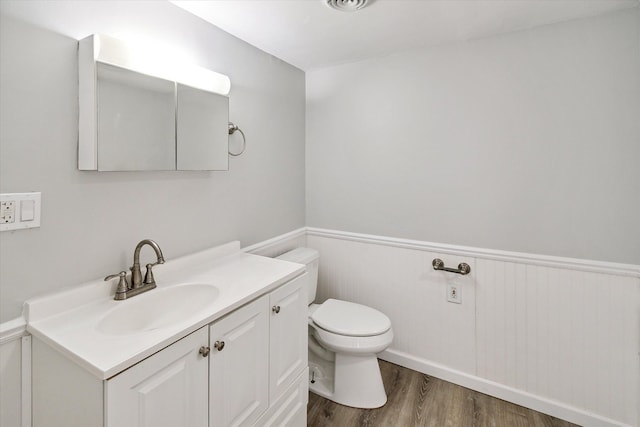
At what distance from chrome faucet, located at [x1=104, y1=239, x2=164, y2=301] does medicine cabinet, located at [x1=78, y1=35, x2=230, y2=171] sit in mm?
332

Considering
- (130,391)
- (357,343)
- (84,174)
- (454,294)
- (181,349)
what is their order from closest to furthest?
(130,391)
(181,349)
(84,174)
(357,343)
(454,294)

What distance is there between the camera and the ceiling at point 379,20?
1.60 metres

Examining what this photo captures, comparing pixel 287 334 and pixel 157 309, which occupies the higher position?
pixel 157 309

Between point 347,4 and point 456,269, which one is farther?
point 456,269

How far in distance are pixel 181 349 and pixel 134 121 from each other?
35.3 inches

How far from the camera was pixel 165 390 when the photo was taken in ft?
3.34

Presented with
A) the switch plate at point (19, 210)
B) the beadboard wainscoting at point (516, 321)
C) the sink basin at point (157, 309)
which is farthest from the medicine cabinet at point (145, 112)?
the beadboard wainscoting at point (516, 321)

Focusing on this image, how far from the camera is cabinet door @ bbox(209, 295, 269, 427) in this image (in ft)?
3.92

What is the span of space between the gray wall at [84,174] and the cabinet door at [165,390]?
53 cm

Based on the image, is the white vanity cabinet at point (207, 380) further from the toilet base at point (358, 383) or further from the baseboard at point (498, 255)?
the baseboard at point (498, 255)

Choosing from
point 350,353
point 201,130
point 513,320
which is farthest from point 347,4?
point 513,320

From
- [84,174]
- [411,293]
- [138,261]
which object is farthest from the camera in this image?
[411,293]

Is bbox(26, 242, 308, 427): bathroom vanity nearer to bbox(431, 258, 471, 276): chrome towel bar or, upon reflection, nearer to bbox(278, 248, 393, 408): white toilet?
bbox(278, 248, 393, 408): white toilet

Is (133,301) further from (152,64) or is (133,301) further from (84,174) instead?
(152,64)
